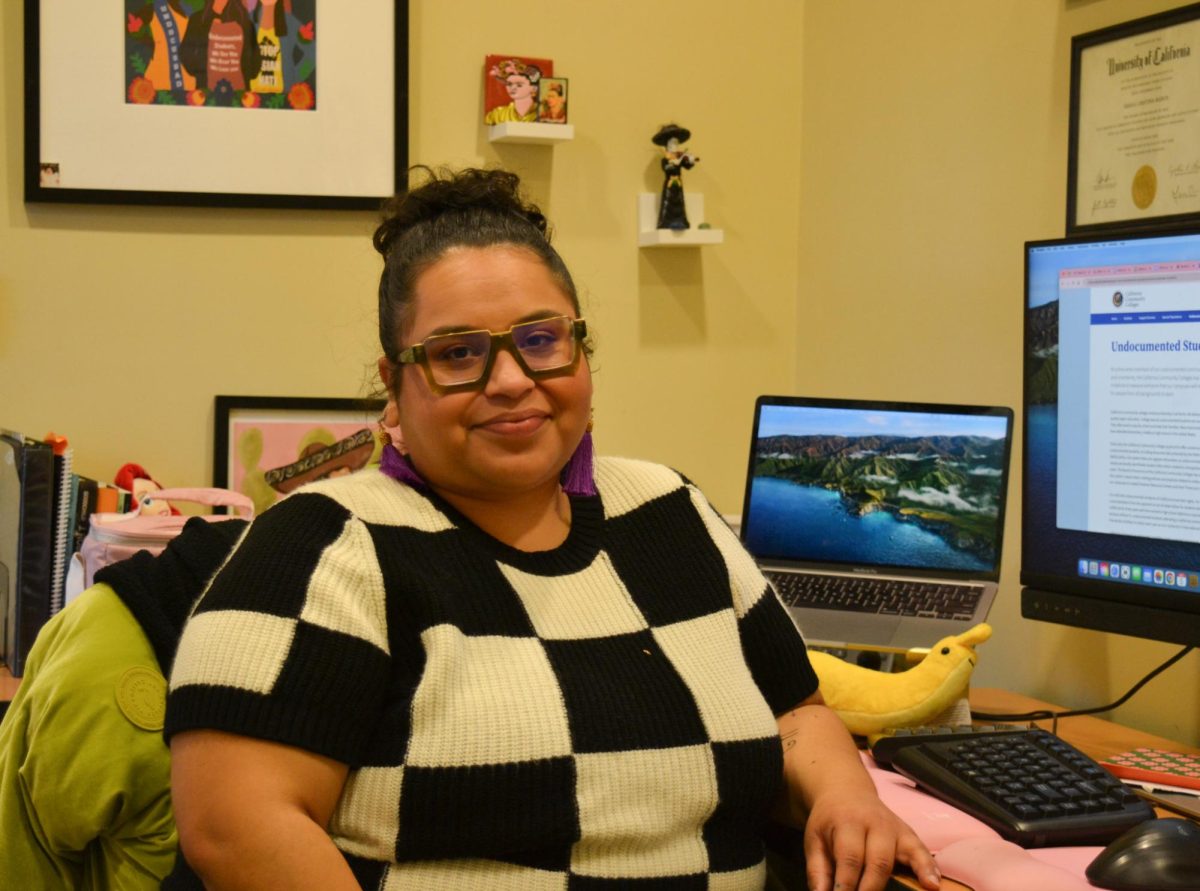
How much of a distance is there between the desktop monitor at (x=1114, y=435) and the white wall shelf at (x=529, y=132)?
0.94m

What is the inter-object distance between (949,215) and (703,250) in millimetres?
542

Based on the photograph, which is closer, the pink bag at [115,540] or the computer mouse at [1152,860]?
the computer mouse at [1152,860]

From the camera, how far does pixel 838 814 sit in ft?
4.19

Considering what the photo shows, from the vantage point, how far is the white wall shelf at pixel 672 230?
8.07 ft

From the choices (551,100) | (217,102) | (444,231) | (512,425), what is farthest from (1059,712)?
(217,102)

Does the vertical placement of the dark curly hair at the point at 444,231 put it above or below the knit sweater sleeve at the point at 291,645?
above

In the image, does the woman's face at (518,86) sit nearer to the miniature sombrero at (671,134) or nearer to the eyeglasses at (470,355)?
the miniature sombrero at (671,134)

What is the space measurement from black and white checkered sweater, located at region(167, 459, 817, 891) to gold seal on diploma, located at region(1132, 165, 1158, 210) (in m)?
0.88

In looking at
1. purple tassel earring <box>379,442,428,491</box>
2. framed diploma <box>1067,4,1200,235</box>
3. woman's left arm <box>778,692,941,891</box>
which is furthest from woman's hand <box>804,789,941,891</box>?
framed diploma <box>1067,4,1200,235</box>

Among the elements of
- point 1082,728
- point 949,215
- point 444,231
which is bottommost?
point 1082,728

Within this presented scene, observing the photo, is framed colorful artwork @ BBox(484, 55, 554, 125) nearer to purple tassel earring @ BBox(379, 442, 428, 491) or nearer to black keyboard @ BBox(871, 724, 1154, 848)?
purple tassel earring @ BBox(379, 442, 428, 491)

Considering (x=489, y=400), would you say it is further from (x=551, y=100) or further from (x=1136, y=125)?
(x=551, y=100)

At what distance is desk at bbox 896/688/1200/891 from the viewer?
1659 millimetres

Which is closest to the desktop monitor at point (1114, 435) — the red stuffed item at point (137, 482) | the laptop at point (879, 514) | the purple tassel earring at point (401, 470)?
the laptop at point (879, 514)
